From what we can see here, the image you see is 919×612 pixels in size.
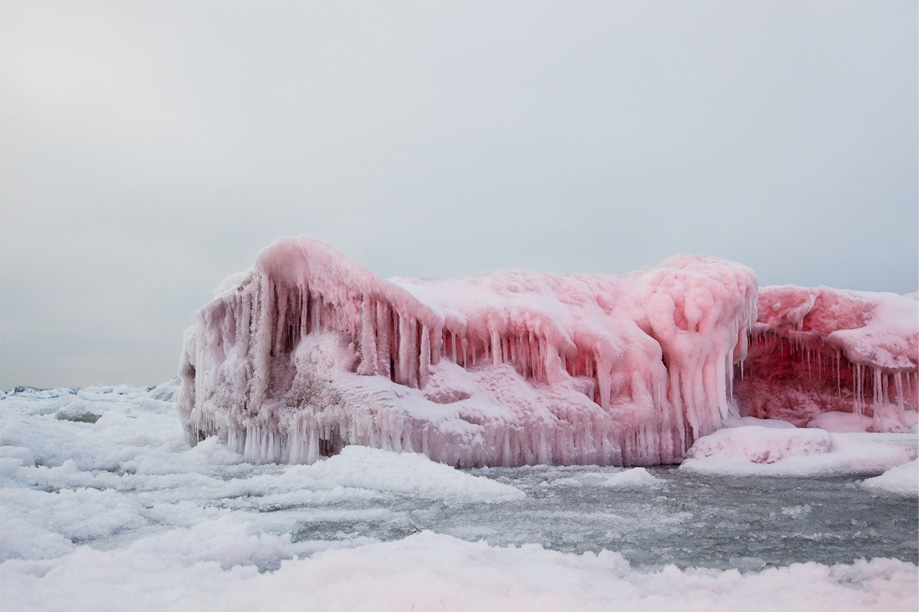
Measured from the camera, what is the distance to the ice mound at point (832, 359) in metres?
11.1

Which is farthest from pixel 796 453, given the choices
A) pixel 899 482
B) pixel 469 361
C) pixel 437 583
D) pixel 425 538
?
pixel 437 583

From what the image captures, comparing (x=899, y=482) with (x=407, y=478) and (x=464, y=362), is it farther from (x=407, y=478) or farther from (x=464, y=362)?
(x=464, y=362)

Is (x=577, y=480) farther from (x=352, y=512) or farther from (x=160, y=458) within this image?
(x=160, y=458)

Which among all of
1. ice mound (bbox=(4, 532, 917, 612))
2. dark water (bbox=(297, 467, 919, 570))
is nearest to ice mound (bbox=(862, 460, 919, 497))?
dark water (bbox=(297, 467, 919, 570))

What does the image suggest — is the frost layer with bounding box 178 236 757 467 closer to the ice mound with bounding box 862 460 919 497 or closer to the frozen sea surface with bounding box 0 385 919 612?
the frozen sea surface with bounding box 0 385 919 612

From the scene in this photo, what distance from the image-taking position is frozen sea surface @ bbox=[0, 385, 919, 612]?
7.29 feet

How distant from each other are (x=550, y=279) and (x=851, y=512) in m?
6.64

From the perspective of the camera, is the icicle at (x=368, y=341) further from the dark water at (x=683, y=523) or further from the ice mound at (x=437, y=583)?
the ice mound at (x=437, y=583)

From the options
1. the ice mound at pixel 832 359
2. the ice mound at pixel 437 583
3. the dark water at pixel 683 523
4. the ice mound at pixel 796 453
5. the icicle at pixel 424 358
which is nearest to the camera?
the ice mound at pixel 437 583

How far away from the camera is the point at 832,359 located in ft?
39.6

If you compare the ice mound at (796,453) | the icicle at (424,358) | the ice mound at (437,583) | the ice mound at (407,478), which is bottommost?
the ice mound at (796,453)

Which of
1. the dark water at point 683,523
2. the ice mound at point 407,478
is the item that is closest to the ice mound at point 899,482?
the dark water at point 683,523

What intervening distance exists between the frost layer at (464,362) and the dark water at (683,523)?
261 cm

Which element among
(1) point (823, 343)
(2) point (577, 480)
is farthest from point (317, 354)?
(1) point (823, 343)
